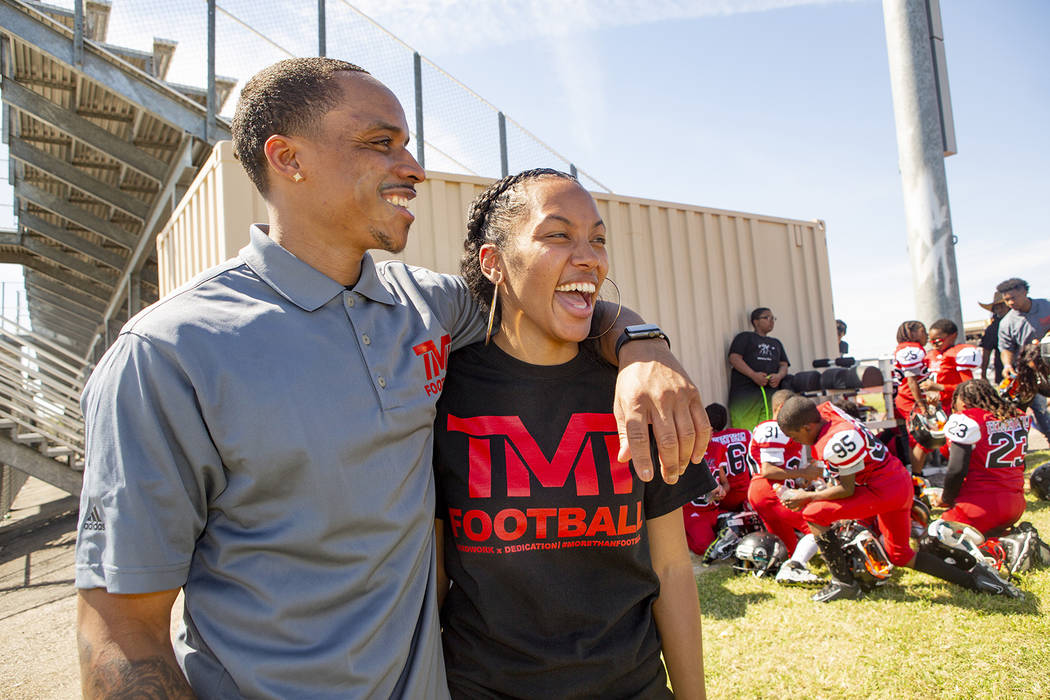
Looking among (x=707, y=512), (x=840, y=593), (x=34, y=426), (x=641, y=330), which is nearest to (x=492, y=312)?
(x=641, y=330)

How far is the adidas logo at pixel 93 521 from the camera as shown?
992 millimetres

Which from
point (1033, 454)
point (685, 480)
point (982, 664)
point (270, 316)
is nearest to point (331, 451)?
point (270, 316)

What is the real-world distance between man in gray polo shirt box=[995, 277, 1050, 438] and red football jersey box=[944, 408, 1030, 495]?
10.2 feet

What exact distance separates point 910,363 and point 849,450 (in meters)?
3.35

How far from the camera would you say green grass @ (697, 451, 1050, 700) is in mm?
2916

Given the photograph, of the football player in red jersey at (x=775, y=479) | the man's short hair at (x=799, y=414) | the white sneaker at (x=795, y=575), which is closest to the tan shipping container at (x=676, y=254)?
the football player in red jersey at (x=775, y=479)

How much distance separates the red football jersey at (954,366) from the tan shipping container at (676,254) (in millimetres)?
1446

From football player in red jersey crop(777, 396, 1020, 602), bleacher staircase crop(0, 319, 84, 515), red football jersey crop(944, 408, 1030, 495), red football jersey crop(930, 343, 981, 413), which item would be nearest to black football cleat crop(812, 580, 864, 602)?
football player in red jersey crop(777, 396, 1020, 602)

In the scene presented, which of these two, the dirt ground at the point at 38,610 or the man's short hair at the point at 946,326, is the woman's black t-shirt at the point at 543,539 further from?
the man's short hair at the point at 946,326

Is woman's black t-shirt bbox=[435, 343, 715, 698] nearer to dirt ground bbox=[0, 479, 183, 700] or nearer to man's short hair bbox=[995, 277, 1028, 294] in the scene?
A: dirt ground bbox=[0, 479, 183, 700]

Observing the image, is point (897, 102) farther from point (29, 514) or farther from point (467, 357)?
point (29, 514)

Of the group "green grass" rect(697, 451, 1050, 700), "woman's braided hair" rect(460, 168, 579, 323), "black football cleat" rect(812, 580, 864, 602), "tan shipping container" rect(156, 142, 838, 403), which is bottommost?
"green grass" rect(697, 451, 1050, 700)

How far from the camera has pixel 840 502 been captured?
4293 mm

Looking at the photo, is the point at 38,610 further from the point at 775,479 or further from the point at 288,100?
the point at 775,479
